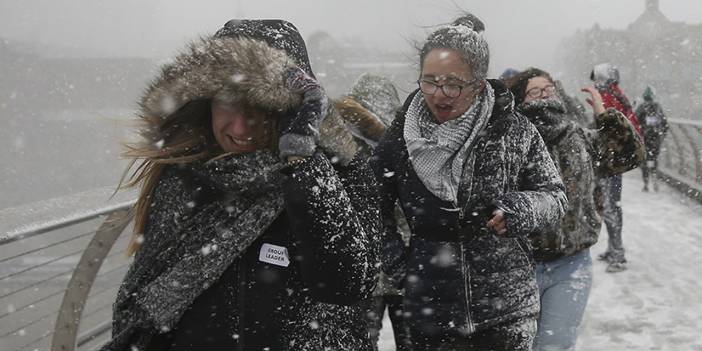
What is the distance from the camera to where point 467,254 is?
6.89ft

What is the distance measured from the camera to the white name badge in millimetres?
1667

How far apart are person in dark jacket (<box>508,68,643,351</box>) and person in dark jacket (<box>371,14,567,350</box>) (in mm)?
614

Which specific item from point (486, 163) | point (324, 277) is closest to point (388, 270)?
point (486, 163)

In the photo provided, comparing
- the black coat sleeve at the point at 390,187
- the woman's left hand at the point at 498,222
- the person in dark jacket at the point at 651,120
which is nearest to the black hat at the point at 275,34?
the black coat sleeve at the point at 390,187

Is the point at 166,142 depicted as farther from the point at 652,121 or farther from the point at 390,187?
the point at 652,121

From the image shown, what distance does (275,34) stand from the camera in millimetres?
1829

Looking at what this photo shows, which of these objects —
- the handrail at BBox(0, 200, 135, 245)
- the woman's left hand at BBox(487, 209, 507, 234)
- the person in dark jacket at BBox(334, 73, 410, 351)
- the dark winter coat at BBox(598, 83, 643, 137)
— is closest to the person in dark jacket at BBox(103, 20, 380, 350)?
the woman's left hand at BBox(487, 209, 507, 234)

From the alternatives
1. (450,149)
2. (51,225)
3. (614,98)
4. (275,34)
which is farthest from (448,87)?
(614,98)

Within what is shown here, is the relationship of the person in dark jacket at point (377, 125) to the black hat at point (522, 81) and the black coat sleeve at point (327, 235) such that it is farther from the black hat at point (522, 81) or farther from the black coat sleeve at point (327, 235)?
the black hat at point (522, 81)

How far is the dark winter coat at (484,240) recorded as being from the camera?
6.85 feet

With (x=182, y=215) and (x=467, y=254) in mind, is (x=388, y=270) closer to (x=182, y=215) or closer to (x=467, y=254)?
(x=467, y=254)

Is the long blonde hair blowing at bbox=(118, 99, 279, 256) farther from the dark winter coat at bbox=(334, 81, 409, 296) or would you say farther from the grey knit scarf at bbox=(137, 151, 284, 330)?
the dark winter coat at bbox=(334, 81, 409, 296)

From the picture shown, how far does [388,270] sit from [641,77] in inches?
3150

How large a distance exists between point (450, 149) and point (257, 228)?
0.80 metres
